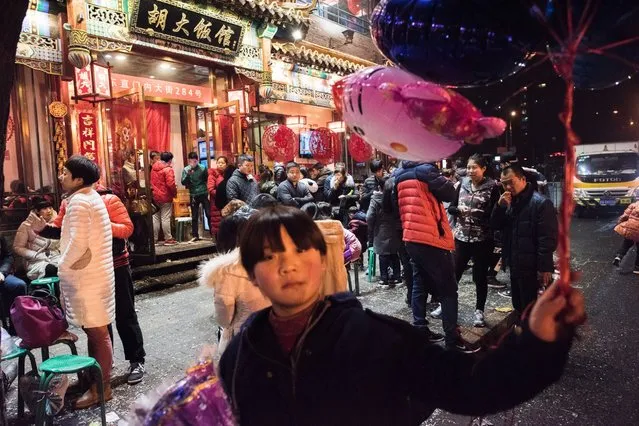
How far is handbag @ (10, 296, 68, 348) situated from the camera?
3541mm

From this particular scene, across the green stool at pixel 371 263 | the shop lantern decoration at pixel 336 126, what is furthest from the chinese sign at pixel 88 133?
the shop lantern decoration at pixel 336 126

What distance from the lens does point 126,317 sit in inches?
177

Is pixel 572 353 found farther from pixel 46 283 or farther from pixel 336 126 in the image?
pixel 336 126

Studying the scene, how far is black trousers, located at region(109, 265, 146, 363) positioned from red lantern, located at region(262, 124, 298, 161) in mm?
7459

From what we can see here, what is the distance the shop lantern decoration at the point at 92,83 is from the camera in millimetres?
8102

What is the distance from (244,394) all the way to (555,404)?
3.45 meters

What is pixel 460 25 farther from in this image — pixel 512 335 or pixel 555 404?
pixel 555 404

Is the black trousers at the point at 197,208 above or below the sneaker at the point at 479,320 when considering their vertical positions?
above

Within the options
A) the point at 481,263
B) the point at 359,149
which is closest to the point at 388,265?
the point at 481,263

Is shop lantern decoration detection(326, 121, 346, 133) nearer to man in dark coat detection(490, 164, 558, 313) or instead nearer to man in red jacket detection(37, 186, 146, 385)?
man in dark coat detection(490, 164, 558, 313)

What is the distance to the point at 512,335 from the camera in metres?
1.08

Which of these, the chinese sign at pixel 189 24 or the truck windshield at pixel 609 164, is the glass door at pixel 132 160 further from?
the truck windshield at pixel 609 164

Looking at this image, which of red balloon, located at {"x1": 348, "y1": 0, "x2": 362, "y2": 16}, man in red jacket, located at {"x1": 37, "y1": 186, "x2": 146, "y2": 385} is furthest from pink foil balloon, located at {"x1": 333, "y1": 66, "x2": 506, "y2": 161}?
red balloon, located at {"x1": 348, "y1": 0, "x2": 362, "y2": 16}

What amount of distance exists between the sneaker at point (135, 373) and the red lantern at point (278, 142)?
7.78 metres
